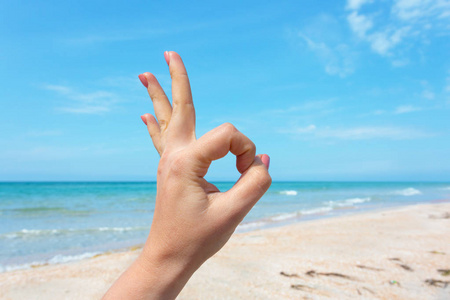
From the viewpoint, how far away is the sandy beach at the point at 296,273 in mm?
4355

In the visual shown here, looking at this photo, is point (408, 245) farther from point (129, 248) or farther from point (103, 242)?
point (103, 242)

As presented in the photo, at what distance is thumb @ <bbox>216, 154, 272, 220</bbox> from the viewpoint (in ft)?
3.84

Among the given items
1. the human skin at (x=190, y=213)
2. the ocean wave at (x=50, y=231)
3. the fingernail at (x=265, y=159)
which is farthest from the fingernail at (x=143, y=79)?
the ocean wave at (x=50, y=231)

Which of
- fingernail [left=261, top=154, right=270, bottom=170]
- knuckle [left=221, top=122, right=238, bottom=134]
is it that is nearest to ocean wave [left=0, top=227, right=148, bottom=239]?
fingernail [left=261, top=154, right=270, bottom=170]

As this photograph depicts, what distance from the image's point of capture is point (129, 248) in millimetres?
8109

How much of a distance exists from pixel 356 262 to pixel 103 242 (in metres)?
6.46

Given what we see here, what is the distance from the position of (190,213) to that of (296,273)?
14.2 ft

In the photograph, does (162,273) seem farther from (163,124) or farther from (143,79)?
(143,79)

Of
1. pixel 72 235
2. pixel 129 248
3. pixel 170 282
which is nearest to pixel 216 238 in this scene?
pixel 170 282

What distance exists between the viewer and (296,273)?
5.02 metres

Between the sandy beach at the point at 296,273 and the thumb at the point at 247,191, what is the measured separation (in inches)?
134

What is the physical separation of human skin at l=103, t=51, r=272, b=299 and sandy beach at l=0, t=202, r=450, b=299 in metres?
3.33

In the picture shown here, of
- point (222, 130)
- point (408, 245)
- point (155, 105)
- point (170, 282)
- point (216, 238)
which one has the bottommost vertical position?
point (408, 245)

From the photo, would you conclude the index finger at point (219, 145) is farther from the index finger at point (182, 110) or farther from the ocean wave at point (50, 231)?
the ocean wave at point (50, 231)
